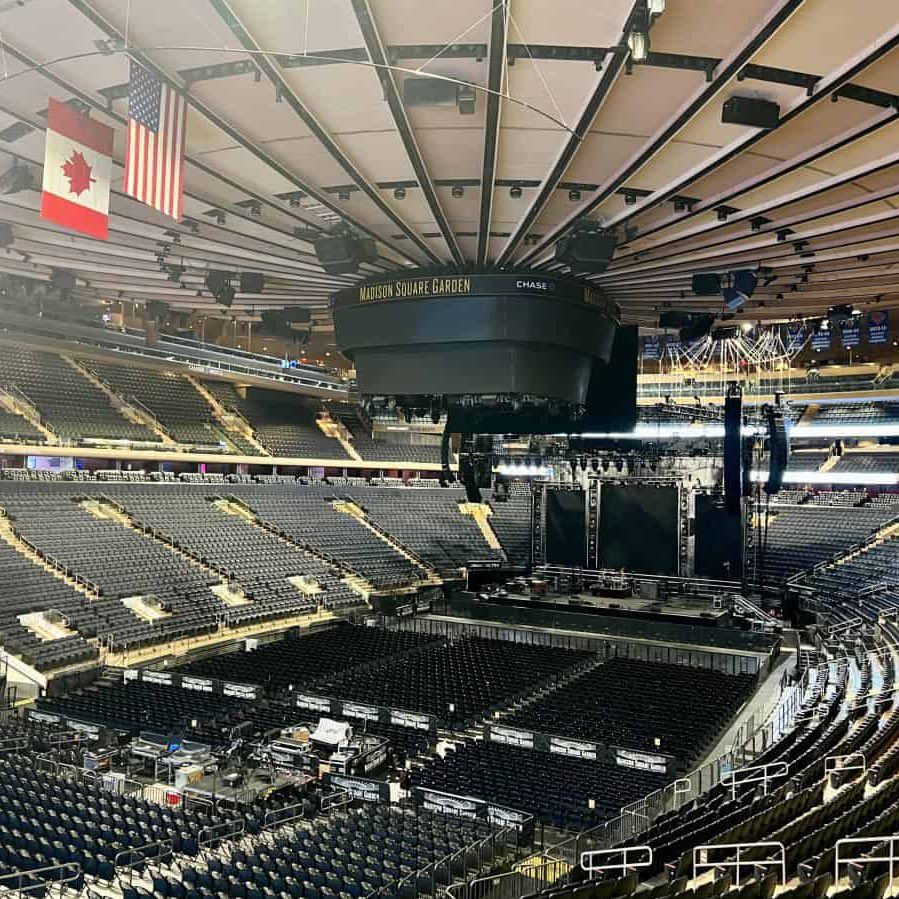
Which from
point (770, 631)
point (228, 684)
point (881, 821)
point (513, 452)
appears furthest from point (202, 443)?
point (881, 821)

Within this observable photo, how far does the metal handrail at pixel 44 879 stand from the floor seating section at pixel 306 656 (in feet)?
36.4

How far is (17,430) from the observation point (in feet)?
115

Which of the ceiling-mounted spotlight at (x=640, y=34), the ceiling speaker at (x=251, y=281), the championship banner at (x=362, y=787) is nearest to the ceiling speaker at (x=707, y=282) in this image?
the ceiling speaker at (x=251, y=281)

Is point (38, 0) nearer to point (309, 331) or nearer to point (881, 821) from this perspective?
point (881, 821)

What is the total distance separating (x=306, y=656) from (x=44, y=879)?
15.3 metres

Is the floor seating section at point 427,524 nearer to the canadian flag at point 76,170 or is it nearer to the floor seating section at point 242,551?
the floor seating section at point 242,551

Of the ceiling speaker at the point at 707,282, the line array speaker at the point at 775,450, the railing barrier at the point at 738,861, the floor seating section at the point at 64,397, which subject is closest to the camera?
the railing barrier at the point at 738,861

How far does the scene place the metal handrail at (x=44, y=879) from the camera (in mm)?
10538

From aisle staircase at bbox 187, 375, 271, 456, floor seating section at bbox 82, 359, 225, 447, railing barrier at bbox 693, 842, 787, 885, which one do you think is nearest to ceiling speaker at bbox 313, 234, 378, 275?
railing barrier at bbox 693, 842, 787, 885

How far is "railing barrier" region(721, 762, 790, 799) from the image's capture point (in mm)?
A: 12992

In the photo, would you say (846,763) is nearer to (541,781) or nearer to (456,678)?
(541,781)

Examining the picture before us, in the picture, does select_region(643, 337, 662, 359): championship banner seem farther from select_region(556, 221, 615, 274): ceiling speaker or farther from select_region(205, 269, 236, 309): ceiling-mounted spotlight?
select_region(556, 221, 615, 274): ceiling speaker

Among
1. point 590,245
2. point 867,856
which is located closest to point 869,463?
point 590,245

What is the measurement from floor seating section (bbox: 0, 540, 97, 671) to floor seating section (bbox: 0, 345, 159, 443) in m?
9.59
